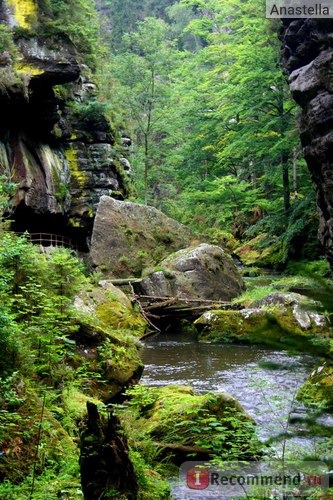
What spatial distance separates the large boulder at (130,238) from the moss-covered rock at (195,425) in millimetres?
11848

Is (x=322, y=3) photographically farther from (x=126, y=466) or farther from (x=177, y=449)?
(x=126, y=466)

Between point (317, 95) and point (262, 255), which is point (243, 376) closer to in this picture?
point (317, 95)

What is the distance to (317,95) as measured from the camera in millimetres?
13828

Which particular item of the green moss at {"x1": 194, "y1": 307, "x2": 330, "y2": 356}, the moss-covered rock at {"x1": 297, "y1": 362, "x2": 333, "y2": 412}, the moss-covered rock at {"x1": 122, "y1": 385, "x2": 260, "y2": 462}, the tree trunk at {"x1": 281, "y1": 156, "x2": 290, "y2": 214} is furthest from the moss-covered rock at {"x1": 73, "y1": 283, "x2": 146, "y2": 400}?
the tree trunk at {"x1": 281, "y1": 156, "x2": 290, "y2": 214}

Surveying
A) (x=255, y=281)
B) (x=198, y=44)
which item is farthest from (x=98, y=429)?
(x=198, y=44)

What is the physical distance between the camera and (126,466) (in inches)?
148

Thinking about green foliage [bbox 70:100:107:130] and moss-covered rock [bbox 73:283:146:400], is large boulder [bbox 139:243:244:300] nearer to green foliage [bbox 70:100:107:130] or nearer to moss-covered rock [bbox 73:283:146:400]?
moss-covered rock [bbox 73:283:146:400]

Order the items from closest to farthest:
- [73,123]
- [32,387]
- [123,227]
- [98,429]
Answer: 1. [98,429]
2. [32,387]
3. [123,227]
4. [73,123]

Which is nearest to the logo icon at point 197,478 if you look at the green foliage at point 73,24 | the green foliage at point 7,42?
the green foliage at point 7,42

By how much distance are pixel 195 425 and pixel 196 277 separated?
1074cm

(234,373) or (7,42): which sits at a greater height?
(7,42)

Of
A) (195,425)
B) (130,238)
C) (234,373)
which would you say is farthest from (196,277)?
(195,425)

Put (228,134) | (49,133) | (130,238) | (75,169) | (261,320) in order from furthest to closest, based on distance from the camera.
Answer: (228,134) → (75,169) → (49,133) → (130,238) → (261,320)

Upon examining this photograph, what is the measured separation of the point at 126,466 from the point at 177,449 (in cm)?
173
